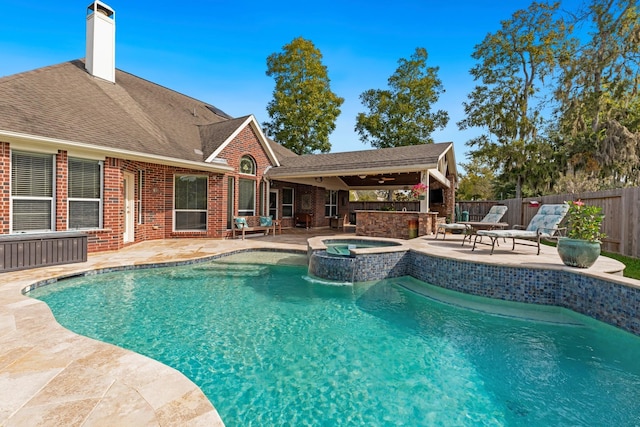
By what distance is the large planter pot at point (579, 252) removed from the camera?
543 centimetres

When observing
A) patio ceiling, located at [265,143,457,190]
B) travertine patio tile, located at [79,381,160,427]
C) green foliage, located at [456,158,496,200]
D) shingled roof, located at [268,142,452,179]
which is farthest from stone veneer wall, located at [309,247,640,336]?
green foliage, located at [456,158,496,200]

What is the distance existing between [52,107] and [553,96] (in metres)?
27.1

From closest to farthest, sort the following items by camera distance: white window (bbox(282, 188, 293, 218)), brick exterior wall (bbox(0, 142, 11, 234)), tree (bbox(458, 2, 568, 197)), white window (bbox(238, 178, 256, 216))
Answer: brick exterior wall (bbox(0, 142, 11, 234)), white window (bbox(238, 178, 256, 216)), white window (bbox(282, 188, 293, 218)), tree (bbox(458, 2, 568, 197))

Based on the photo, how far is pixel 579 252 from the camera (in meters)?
5.50

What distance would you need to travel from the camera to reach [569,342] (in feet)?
14.3

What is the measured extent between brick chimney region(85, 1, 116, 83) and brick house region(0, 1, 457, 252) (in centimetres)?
4

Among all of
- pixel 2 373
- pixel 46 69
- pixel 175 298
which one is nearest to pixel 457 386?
pixel 2 373

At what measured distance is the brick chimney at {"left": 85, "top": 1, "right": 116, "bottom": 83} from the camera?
11.9m

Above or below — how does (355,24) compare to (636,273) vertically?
above

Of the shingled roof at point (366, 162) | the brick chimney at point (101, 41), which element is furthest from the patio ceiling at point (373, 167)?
the brick chimney at point (101, 41)

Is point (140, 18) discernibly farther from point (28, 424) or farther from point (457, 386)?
point (457, 386)

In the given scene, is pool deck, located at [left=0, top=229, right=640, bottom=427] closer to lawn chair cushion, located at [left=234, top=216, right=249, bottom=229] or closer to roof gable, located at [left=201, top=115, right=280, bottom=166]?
lawn chair cushion, located at [left=234, top=216, right=249, bottom=229]

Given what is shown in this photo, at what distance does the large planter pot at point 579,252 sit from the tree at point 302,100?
2368 centimetres

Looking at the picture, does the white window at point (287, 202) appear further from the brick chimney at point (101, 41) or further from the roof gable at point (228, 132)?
the brick chimney at point (101, 41)
